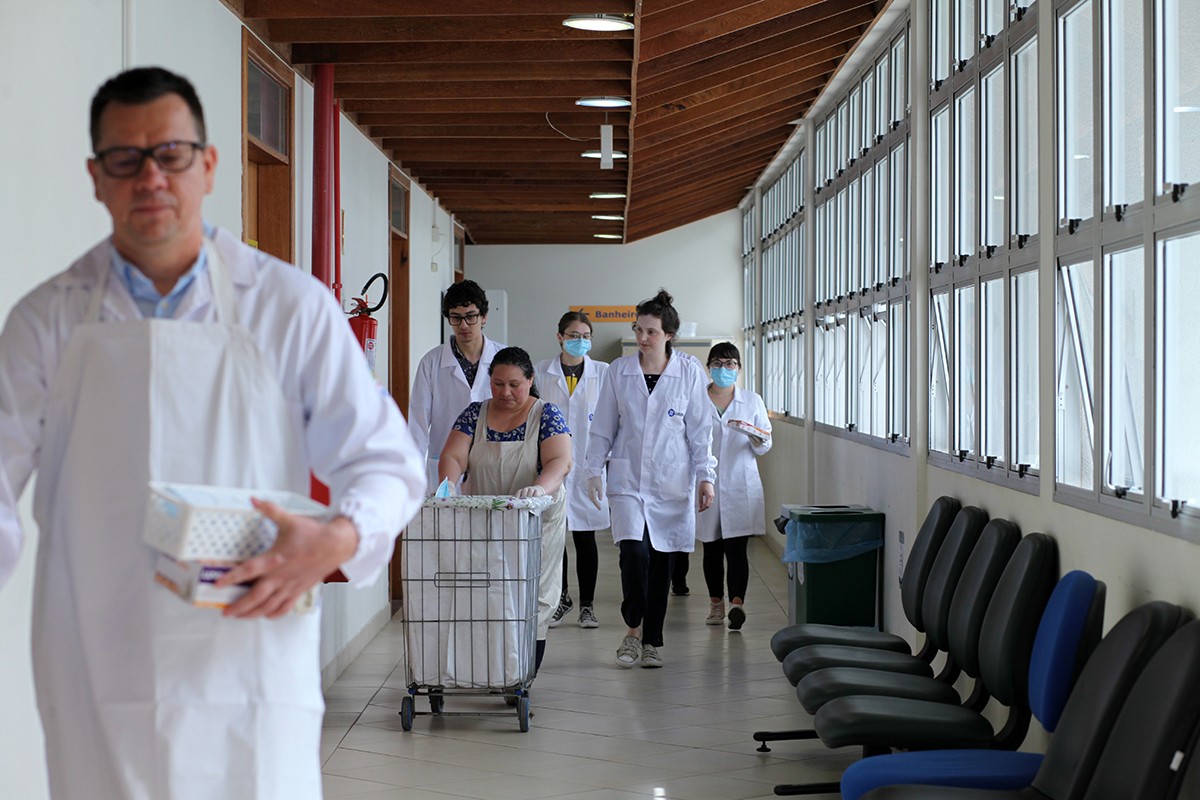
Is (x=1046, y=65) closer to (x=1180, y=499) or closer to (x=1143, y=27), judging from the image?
(x=1143, y=27)

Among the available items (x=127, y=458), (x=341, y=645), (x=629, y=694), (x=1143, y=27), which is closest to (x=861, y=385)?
(x=629, y=694)

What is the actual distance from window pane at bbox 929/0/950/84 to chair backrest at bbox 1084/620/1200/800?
347cm

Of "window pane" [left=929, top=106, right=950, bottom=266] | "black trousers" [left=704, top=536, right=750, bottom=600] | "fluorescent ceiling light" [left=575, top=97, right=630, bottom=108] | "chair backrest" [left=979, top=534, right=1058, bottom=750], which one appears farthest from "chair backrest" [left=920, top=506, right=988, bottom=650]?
"fluorescent ceiling light" [left=575, top=97, right=630, bottom=108]

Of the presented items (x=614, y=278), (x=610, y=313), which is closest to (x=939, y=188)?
(x=610, y=313)

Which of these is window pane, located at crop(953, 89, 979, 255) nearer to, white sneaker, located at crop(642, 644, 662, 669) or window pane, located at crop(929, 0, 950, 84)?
window pane, located at crop(929, 0, 950, 84)

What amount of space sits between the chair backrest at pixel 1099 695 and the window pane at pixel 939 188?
9.29 feet

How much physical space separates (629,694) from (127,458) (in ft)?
14.5

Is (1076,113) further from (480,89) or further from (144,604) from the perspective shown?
(480,89)

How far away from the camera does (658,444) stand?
6.81 metres

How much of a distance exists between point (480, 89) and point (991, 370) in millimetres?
3145

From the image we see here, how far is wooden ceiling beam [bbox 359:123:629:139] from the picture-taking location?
26.6 ft

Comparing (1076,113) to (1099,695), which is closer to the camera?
(1099,695)

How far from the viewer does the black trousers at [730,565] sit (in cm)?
762

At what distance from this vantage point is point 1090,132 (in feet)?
12.5
